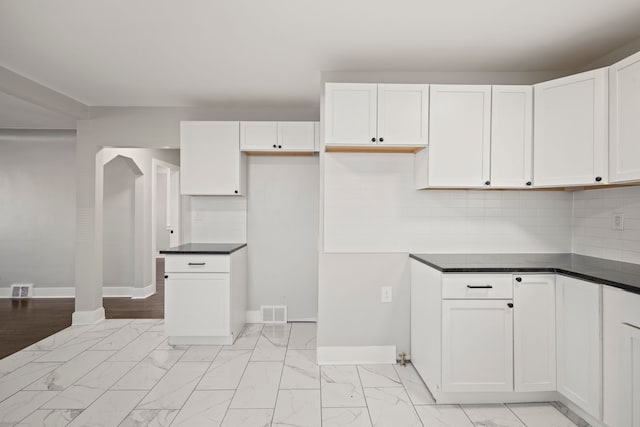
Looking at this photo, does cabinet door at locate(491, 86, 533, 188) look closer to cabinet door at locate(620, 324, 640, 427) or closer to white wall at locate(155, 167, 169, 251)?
cabinet door at locate(620, 324, 640, 427)

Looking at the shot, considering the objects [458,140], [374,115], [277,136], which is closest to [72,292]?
[277,136]

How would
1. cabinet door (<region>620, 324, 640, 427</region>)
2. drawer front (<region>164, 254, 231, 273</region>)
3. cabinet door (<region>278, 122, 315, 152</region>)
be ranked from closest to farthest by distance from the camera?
1. cabinet door (<region>620, 324, 640, 427</region>)
2. drawer front (<region>164, 254, 231, 273</region>)
3. cabinet door (<region>278, 122, 315, 152</region>)

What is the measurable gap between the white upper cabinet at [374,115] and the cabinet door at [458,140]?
4.6 inches

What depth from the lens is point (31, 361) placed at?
2.97 meters

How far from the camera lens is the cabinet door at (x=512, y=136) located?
262cm

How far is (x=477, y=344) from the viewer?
2246mm

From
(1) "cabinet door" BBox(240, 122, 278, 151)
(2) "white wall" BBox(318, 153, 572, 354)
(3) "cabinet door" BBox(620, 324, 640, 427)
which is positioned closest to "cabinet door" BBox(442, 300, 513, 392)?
(3) "cabinet door" BBox(620, 324, 640, 427)

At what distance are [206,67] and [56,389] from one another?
8.92 ft

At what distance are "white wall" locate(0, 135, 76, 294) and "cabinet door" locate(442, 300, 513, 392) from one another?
17.6 ft

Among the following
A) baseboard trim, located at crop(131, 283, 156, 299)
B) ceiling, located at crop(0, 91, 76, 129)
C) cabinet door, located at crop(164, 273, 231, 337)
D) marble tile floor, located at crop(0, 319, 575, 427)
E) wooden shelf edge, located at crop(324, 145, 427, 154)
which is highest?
ceiling, located at crop(0, 91, 76, 129)

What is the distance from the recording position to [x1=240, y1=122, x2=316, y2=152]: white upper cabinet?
3.58m

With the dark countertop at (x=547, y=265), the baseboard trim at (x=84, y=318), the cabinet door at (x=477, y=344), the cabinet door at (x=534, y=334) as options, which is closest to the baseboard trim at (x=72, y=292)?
the baseboard trim at (x=84, y=318)

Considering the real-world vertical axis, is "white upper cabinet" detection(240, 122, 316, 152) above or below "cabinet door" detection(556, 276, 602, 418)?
above

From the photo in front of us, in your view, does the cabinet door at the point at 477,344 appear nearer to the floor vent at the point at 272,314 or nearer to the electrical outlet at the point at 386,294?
the electrical outlet at the point at 386,294
